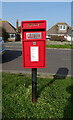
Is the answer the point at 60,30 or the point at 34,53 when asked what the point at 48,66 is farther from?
the point at 60,30

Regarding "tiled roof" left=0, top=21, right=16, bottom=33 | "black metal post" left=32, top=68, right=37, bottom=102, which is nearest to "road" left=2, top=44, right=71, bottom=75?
"black metal post" left=32, top=68, right=37, bottom=102

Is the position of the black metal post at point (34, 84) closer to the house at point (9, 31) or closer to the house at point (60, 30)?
the house at point (9, 31)

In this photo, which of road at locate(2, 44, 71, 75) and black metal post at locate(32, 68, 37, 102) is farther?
road at locate(2, 44, 71, 75)

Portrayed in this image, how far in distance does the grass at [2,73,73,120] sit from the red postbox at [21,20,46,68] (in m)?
0.84

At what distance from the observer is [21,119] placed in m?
2.94

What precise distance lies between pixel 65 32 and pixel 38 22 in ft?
147

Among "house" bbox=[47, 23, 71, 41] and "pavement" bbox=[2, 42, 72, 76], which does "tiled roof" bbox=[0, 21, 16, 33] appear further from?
"pavement" bbox=[2, 42, 72, 76]

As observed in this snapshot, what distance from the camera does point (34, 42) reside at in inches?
127

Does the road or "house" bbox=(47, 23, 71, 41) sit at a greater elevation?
"house" bbox=(47, 23, 71, 41)

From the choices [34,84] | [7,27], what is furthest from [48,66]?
[7,27]

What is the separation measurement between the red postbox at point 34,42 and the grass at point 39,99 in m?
0.84

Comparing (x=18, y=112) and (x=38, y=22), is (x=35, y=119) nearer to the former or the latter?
(x=18, y=112)

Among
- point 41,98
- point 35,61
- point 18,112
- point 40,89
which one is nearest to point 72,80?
point 40,89

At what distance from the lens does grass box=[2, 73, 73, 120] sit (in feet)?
10.1
